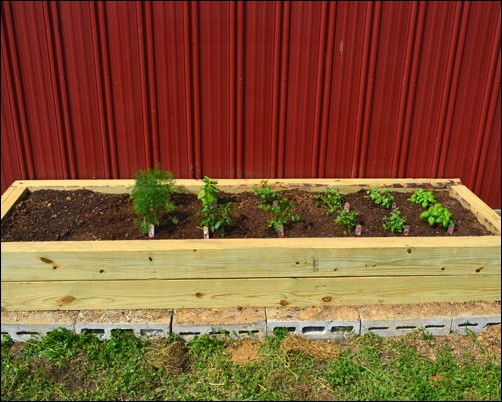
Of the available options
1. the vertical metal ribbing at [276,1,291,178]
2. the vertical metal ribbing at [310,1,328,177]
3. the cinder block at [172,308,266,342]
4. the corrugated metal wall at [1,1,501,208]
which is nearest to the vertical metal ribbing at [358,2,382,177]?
the corrugated metal wall at [1,1,501,208]

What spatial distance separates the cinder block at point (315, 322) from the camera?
134 inches

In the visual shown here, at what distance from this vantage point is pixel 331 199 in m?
4.13

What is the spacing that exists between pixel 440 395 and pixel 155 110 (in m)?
2.98

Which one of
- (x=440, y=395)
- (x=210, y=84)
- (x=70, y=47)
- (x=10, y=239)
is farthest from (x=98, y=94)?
(x=440, y=395)

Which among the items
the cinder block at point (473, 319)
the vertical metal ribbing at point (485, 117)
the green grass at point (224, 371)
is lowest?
the green grass at point (224, 371)

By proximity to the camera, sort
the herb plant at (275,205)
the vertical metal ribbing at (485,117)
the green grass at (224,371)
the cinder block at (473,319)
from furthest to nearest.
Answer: the vertical metal ribbing at (485,117) < the herb plant at (275,205) < the cinder block at (473,319) < the green grass at (224,371)

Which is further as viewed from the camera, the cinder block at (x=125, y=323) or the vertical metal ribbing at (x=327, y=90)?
the vertical metal ribbing at (x=327, y=90)

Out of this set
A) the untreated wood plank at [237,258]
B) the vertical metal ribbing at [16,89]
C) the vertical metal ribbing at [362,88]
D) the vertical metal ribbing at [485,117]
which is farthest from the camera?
the vertical metal ribbing at [485,117]

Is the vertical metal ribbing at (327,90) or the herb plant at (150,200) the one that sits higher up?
the vertical metal ribbing at (327,90)

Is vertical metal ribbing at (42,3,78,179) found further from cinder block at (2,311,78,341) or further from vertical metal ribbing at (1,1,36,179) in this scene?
cinder block at (2,311,78,341)

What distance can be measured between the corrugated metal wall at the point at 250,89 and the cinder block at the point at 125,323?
1.44 metres

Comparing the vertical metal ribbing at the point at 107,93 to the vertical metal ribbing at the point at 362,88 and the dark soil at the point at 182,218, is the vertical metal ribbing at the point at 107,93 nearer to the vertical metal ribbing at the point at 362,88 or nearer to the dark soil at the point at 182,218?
the dark soil at the point at 182,218

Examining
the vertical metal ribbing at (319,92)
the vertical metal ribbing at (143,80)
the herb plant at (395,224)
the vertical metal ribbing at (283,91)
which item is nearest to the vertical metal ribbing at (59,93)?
the vertical metal ribbing at (143,80)

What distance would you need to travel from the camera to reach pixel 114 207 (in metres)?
4.04
